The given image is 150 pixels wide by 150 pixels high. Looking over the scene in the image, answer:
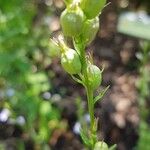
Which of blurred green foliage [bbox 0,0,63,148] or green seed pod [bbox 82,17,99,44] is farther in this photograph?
blurred green foliage [bbox 0,0,63,148]

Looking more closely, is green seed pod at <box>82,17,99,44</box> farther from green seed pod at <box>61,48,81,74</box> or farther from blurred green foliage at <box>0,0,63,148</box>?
blurred green foliage at <box>0,0,63,148</box>

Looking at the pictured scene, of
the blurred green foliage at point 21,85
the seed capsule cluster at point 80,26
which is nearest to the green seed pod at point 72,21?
the seed capsule cluster at point 80,26

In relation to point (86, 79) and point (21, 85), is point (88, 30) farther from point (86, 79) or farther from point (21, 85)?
point (21, 85)

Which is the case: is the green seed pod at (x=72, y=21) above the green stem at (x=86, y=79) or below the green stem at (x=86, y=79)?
above

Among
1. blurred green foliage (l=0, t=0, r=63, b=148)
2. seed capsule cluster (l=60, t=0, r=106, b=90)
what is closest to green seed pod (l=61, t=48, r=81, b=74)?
seed capsule cluster (l=60, t=0, r=106, b=90)

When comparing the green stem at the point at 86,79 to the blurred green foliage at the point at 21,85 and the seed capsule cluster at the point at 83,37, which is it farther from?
the blurred green foliage at the point at 21,85

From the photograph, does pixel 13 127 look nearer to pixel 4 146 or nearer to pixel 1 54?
pixel 4 146

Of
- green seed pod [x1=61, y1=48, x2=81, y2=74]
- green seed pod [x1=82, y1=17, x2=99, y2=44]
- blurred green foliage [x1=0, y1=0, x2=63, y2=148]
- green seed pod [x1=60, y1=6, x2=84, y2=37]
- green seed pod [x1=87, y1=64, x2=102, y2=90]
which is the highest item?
green seed pod [x1=60, y1=6, x2=84, y2=37]
